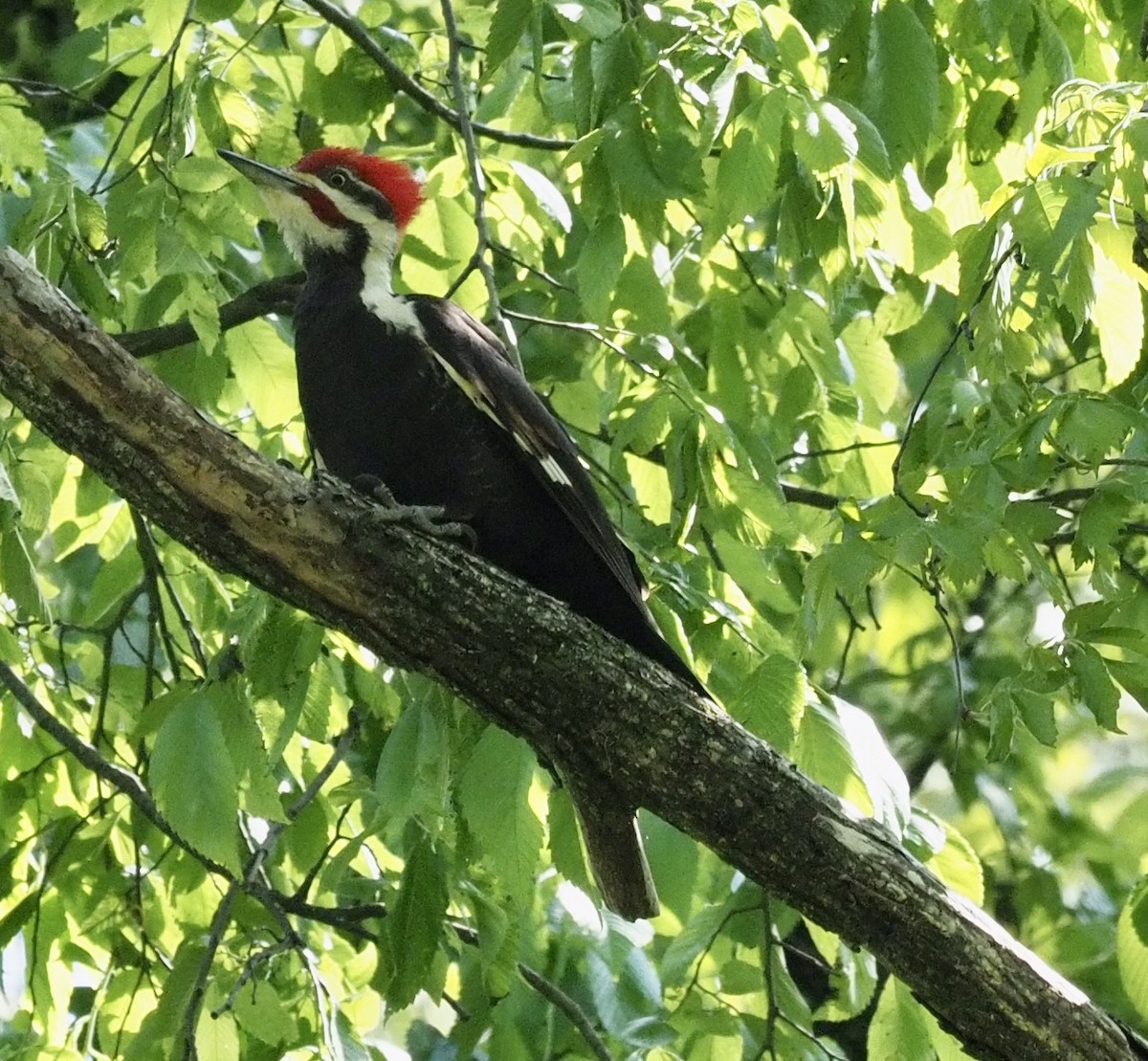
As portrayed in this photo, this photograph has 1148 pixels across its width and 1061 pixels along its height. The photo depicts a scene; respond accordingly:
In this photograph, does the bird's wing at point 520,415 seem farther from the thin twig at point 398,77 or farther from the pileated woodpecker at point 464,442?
the thin twig at point 398,77

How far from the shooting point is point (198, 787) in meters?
2.35

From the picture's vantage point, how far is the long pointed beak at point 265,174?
3.24 m

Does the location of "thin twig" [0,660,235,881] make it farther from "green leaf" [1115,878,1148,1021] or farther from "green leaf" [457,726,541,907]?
"green leaf" [1115,878,1148,1021]

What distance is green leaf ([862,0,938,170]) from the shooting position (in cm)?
252

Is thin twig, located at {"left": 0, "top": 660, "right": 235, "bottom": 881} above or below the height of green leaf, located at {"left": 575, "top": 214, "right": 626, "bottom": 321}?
below

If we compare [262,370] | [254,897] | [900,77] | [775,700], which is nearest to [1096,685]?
[775,700]

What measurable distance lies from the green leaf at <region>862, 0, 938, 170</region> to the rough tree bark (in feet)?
3.10

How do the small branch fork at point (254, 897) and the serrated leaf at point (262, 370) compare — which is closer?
the small branch fork at point (254, 897)

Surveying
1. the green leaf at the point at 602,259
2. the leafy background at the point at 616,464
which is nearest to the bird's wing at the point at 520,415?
the leafy background at the point at 616,464

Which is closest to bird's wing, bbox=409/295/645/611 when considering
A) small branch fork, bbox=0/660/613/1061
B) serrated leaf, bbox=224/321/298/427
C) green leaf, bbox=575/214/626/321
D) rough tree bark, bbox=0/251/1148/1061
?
green leaf, bbox=575/214/626/321

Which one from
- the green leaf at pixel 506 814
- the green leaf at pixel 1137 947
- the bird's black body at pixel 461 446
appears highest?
the bird's black body at pixel 461 446

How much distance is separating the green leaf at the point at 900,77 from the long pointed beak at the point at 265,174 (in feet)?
4.38

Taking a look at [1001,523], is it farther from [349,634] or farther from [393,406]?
[393,406]

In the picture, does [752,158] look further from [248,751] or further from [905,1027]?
[905,1027]
